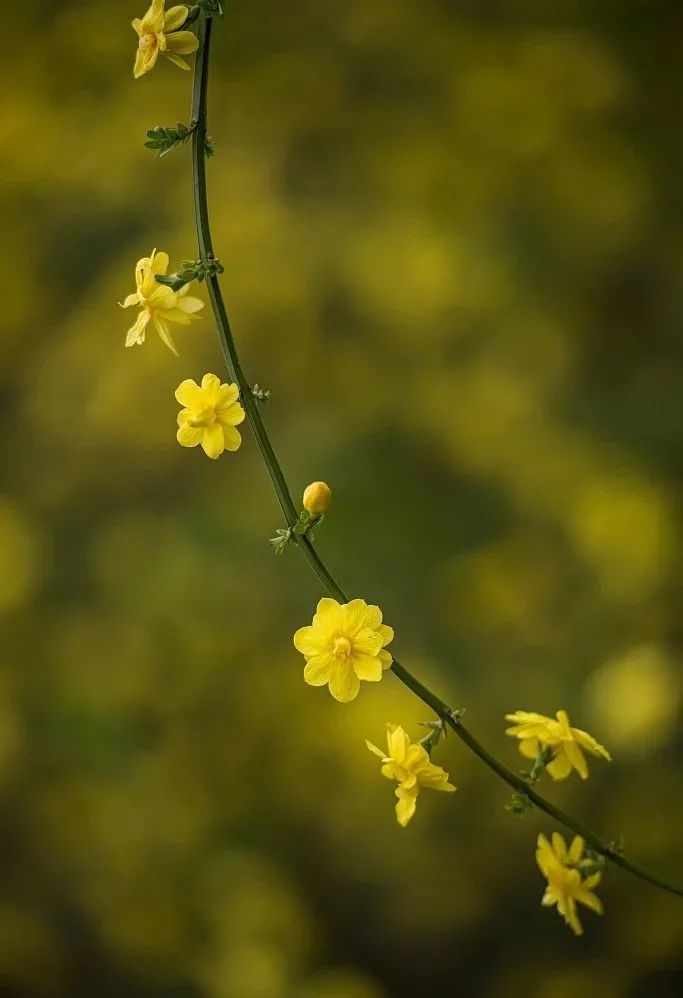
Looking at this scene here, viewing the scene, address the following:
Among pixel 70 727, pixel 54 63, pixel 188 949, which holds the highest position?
pixel 54 63

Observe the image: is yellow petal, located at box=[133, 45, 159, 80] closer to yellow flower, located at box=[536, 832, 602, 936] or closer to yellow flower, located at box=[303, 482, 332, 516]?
yellow flower, located at box=[303, 482, 332, 516]

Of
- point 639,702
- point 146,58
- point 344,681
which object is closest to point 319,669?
point 344,681

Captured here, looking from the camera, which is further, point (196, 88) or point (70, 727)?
point (70, 727)

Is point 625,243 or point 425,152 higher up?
point 425,152

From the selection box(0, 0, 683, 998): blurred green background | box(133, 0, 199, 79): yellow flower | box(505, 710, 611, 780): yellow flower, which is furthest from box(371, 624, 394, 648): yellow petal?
box(0, 0, 683, 998): blurred green background

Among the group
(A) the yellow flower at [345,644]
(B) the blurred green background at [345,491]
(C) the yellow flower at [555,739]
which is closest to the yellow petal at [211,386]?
(A) the yellow flower at [345,644]

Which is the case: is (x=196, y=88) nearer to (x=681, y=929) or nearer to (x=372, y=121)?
(x=372, y=121)

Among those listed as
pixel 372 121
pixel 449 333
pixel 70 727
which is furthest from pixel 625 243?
pixel 70 727
